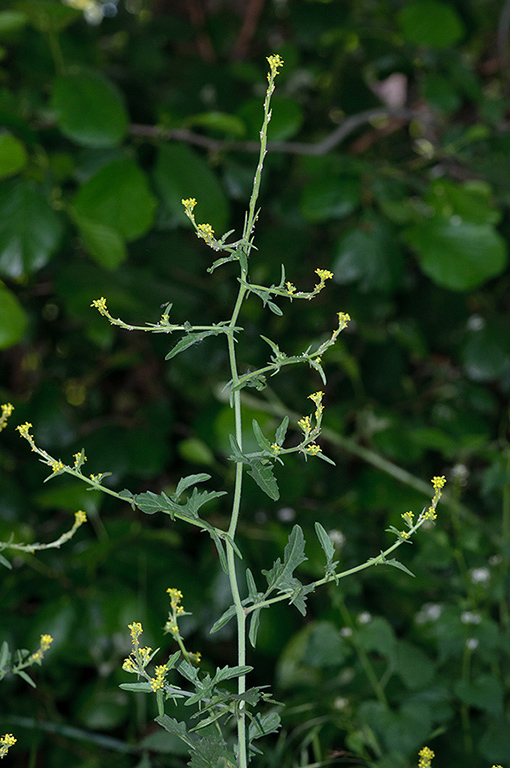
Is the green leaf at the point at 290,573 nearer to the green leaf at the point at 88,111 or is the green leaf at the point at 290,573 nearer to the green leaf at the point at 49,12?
the green leaf at the point at 88,111

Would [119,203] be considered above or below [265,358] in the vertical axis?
above

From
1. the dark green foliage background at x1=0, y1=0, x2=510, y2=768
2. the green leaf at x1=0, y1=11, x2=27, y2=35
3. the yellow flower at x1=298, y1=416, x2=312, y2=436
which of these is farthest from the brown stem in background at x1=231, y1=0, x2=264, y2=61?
the yellow flower at x1=298, y1=416, x2=312, y2=436

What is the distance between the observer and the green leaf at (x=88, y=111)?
2.64ft

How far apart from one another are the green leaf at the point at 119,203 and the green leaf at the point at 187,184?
0.03m

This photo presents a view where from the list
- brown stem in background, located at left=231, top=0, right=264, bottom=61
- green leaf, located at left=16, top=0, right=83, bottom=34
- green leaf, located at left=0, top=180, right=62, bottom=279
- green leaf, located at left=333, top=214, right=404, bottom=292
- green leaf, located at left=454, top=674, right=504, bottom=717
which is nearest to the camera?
green leaf, located at left=454, top=674, right=504, bottom=717

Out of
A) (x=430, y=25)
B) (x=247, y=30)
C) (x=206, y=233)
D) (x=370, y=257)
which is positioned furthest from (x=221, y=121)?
(x=247, y=30)

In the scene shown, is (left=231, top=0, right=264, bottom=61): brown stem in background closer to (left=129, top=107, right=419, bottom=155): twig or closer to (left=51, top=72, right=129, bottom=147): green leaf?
(left=129, top=107, right=419, bottom=155): twig

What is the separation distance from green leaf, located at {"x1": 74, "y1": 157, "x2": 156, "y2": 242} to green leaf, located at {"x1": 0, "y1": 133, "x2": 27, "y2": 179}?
91 mm

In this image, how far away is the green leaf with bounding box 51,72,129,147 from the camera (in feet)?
2.64

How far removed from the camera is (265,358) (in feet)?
4.03

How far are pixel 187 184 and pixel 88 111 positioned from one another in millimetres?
138

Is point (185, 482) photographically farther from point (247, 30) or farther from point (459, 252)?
point (247, 30)

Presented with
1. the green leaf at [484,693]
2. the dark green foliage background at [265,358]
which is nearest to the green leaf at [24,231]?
the dark green foliage background at [265,358]

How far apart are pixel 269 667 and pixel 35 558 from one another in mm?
402
